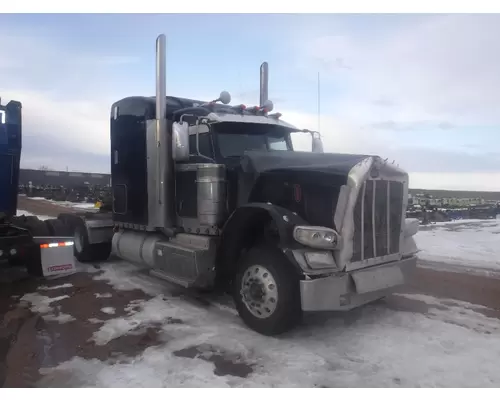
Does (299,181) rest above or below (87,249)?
above

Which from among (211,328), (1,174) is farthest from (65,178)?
(211,328)

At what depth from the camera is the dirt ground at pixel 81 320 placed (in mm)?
3850

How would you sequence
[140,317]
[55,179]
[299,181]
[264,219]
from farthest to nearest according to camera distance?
[55,179] < [140,317] < [264,219] < [299,181]

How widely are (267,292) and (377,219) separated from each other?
1.57 m

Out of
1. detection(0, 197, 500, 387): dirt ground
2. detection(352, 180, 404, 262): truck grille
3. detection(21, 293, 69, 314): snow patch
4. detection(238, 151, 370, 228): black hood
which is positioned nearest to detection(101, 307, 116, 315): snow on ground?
detection(0, 197, 500, 387): dirt ground

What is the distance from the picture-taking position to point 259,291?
15.3 ft

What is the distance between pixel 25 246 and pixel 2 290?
76cm

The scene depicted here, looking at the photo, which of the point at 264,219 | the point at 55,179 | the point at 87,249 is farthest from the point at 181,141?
the point at 55,179

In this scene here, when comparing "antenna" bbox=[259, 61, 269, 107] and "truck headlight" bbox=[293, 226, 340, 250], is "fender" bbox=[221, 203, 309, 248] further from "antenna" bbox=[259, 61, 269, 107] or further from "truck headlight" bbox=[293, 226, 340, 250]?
"antenna" bbox=[259, 61, 269, 107]

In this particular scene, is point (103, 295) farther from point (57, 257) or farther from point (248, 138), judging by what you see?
point (248, 138)

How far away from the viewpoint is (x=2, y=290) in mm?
6543

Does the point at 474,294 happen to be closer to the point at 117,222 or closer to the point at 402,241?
the point at 402,241

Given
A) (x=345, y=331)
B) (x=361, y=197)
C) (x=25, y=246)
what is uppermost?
(x=361, y=197)

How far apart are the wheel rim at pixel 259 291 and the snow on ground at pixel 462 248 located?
11.9ft
